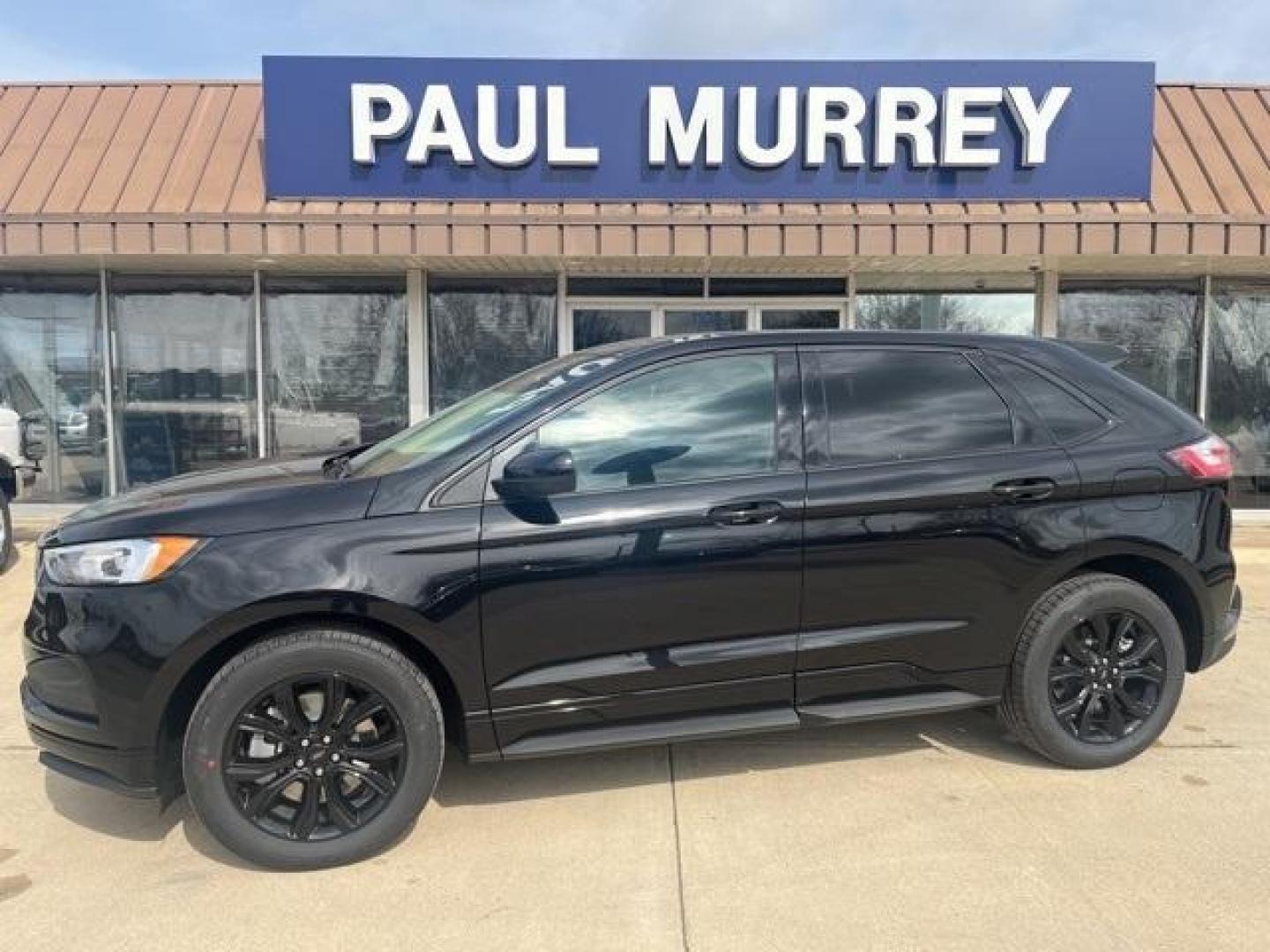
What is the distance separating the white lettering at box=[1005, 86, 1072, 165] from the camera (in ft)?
28.0

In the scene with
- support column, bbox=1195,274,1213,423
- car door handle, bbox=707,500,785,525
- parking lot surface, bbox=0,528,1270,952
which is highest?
support column, bbox=1195,274,1213,423

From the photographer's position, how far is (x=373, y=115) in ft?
28.0

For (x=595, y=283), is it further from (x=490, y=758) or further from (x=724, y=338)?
(x=490, y=758)

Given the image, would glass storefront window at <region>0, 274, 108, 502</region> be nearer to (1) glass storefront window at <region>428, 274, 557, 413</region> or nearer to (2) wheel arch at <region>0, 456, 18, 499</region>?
(2) wheel arch at <region>0, 456, 18, 499</region>

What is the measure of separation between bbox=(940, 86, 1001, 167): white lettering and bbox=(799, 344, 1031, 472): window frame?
555cm

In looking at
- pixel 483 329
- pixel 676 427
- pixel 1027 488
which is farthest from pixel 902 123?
pixel 676 427

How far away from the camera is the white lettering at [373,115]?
848 cm

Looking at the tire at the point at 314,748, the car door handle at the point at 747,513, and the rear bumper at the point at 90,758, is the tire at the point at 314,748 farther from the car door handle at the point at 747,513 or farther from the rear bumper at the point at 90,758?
the car door handle at the point at 747,513

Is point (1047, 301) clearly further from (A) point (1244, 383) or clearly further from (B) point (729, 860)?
(B) point (729, 860)

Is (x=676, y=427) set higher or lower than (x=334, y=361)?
lower

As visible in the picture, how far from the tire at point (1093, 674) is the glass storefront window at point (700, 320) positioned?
20.2 ft

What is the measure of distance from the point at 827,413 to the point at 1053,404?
3.18 ft

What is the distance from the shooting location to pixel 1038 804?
137 inches

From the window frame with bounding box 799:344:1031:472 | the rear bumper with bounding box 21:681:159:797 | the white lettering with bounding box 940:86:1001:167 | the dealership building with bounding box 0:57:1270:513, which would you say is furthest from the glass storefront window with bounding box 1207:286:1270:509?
the rear bumper with bounding box 21:681:159:797
